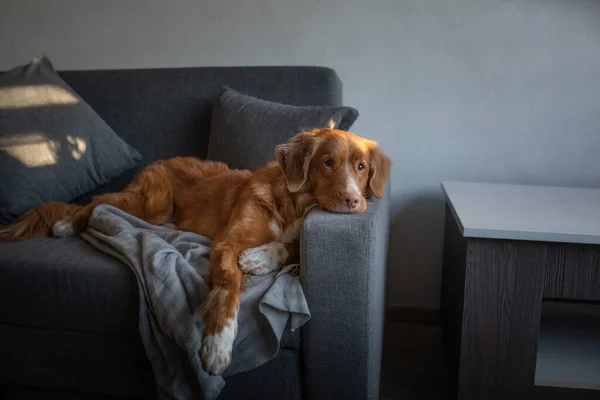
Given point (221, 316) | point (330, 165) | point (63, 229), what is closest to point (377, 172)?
point (330, 165)

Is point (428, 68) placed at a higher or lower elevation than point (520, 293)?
higher

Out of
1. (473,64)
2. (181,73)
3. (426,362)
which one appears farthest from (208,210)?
(473,64)

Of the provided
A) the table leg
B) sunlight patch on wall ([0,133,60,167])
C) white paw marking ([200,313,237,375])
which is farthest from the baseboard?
sunlight patch on wall ([0,133,60,167])

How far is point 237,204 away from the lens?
1.86 metres

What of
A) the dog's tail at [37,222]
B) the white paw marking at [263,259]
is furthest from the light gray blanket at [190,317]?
the dog's tail at [37,222]

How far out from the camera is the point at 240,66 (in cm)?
258

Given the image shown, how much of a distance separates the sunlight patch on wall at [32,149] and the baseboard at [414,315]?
1.73m

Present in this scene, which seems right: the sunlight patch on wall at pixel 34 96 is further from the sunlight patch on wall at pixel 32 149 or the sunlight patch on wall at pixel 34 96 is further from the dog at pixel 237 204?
the dog at pixel 237 204

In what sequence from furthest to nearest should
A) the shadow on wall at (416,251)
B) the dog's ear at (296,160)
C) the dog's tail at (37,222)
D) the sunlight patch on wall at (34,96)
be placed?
the shadow on wall at (416,251) < the sunlight patch on wall at (34,96) < the dog's tail at (37,222) < the dog's ear at (296,160)

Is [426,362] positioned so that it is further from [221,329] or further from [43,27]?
[43,27]

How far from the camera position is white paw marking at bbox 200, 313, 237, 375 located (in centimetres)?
135

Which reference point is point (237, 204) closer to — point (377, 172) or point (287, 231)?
point (287, 231)

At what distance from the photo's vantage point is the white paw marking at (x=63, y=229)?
6.44ft

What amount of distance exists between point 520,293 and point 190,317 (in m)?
1.01
